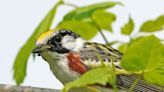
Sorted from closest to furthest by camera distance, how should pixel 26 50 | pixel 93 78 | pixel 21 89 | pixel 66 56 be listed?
1. pixel 93 78
2. pixel 26 50
3. pixel 21 89
4. pixel 66 56

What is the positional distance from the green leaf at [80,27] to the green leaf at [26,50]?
0.03 metres

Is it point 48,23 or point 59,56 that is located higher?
point 59,56

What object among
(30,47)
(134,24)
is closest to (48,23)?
(30,47)

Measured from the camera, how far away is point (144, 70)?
0.68 meters

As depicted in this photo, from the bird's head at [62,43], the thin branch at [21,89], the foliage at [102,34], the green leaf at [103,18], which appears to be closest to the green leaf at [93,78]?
the foliage at [102,34]

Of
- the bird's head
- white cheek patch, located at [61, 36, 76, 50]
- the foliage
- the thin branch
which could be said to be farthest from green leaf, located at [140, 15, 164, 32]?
white cheek patch, located at [61, 36, 76, 50]

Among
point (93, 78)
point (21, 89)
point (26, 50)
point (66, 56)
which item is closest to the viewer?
point (93, 78)

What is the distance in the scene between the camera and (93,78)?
2.11 feet

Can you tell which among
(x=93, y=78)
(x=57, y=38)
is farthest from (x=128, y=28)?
(x=57, y=38)

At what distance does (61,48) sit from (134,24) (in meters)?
1.00

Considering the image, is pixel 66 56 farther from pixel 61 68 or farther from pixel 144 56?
pixel 144 56

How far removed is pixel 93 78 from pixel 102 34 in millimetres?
110

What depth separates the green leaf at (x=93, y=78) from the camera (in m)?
0.63

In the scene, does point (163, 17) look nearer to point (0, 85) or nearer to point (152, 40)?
point (152, 40)
